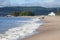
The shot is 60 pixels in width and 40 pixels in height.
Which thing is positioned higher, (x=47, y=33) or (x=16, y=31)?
(x=16, y=31)

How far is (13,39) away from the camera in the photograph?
11.9 meters

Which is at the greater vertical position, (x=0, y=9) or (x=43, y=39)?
(x=0, y=9)

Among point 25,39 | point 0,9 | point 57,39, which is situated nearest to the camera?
point 57,39

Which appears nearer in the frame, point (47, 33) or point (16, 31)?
point (47, 33)

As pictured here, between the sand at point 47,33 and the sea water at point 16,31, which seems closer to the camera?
the sand at point 47,33

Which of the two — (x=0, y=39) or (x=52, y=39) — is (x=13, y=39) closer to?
(x=0, y=39)

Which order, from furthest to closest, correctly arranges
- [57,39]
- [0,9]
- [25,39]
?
[0,9]
[25,39]
[57,39]

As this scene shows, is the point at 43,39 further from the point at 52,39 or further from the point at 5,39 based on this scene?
the point at 5,39

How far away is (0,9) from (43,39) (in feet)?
403

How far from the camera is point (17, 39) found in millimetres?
11820

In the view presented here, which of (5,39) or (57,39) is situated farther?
(5,39)

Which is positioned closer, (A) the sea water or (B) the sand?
(B) the sand

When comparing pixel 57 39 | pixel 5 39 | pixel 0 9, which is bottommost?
pixel 57 39

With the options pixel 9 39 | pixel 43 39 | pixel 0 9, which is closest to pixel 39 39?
pixel 43 39
